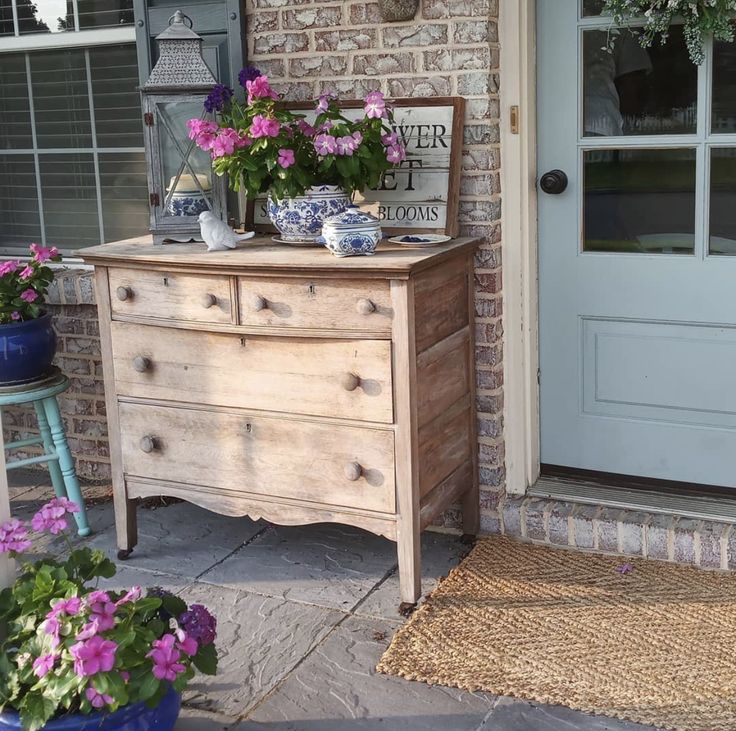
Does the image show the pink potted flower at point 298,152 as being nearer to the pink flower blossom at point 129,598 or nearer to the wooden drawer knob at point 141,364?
the wooden drawer knob at point 141,364

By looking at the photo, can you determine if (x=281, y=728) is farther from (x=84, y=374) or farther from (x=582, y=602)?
(x=84, y=374)

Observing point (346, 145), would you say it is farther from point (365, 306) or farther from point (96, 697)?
point (96, 697)

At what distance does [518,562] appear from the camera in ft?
10.6

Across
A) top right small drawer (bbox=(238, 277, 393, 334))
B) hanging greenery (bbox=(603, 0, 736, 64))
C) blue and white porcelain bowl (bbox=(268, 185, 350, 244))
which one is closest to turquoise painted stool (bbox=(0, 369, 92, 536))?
top right small drawer (bbox=(238, 277, 393, 334))

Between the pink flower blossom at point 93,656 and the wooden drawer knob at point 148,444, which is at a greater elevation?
the wooden drawer knob at point 148,444

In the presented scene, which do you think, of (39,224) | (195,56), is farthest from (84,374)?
(195,56)

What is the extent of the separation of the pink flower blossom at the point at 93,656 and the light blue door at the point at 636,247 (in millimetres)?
1817

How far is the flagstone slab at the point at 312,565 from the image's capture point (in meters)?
3.13

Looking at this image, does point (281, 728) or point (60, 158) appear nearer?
point (281, 728)

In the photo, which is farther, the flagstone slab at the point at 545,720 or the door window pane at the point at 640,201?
the door window pane at the point at 640,201

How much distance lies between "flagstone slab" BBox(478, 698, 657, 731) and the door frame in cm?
102

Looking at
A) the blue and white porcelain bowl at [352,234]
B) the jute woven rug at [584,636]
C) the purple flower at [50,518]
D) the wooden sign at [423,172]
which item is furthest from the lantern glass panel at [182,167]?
the jute woven rug at [584,636]

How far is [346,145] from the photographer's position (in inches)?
118

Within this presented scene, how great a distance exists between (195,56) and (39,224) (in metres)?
1.31
